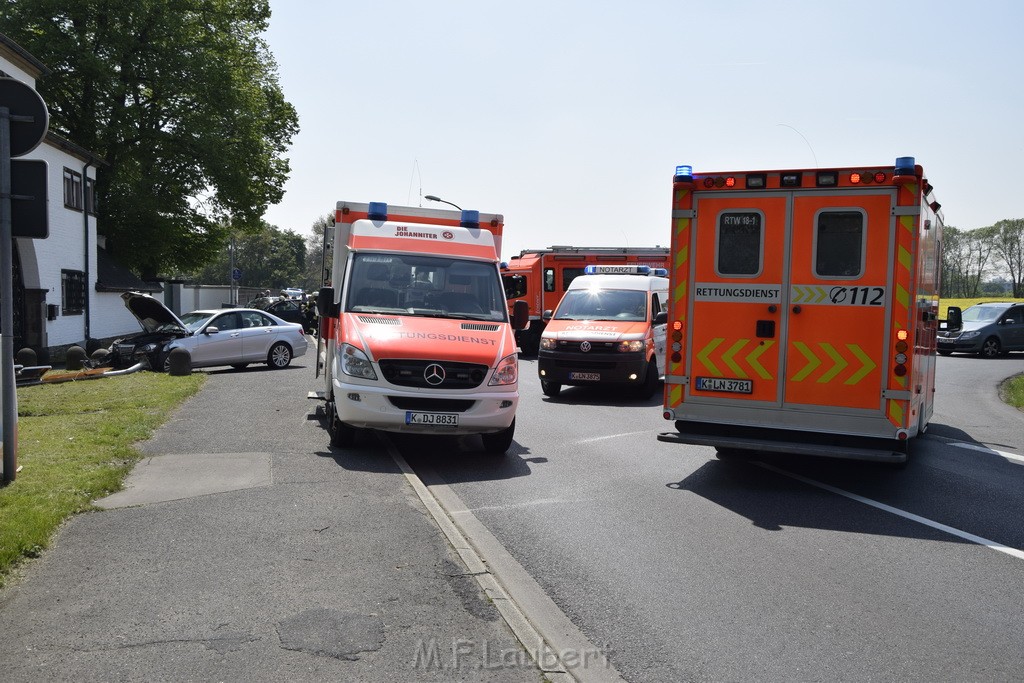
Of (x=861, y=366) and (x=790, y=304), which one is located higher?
(x=790, y=304)

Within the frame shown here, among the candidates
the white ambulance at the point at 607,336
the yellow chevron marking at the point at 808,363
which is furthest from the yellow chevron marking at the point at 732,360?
the white ambulance at the point at 607,336

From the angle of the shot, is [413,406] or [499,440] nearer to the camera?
[413,406]

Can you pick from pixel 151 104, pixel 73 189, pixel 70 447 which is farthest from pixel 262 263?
pixel 70 447

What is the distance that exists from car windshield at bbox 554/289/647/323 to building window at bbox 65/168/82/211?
64.7 feet

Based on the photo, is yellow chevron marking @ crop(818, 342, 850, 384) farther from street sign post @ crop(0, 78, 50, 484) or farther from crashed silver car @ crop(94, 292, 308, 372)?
crashed silver car @ crop(94, 292, 308, 372)

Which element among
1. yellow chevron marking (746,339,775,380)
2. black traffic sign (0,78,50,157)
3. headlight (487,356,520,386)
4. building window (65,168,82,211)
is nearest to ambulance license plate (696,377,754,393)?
yellow chevron marking (746,339,775,380)

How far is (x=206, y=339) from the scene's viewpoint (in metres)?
20.7

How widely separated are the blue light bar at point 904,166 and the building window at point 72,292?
27.2 meters

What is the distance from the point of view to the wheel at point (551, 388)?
16348 millimetres

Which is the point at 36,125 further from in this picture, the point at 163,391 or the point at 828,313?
the point at 163,391

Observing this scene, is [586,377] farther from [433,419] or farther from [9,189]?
[9,189]

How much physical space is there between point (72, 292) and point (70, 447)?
23.0 meters

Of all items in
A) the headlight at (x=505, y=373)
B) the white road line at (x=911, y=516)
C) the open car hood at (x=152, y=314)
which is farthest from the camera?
the open car hood at (x=152, y=314)

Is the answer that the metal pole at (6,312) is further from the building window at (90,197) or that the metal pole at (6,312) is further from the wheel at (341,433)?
the building window at (90,197)
